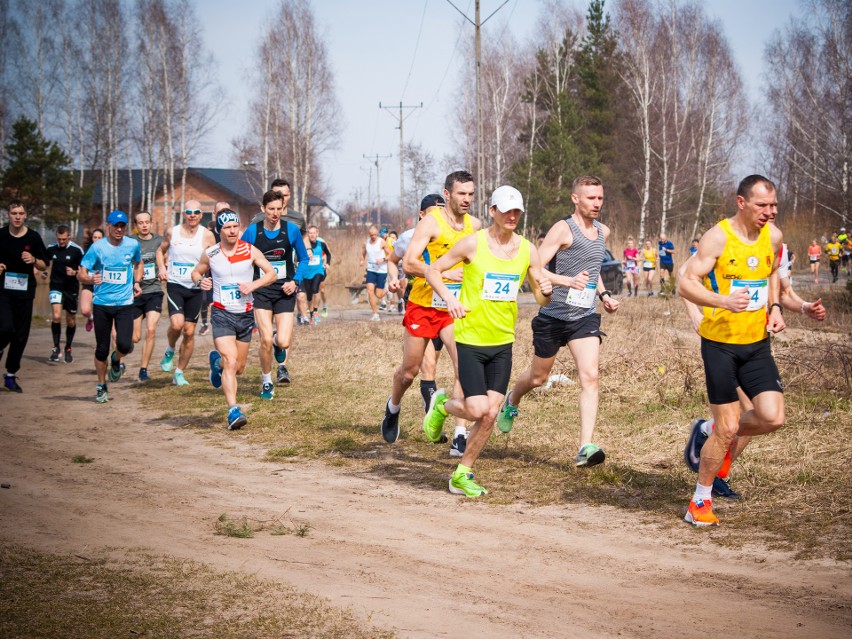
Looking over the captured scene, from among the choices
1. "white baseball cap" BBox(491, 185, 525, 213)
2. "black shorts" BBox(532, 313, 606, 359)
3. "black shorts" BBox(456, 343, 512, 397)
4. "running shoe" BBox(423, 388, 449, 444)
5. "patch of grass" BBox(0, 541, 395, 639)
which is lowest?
"patch of grass" BBox(0, 541, 395, 639)

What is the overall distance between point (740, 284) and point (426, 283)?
3091 millimetres

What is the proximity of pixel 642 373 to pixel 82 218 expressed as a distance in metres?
39.6

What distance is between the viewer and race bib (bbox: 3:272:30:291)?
12.7 m

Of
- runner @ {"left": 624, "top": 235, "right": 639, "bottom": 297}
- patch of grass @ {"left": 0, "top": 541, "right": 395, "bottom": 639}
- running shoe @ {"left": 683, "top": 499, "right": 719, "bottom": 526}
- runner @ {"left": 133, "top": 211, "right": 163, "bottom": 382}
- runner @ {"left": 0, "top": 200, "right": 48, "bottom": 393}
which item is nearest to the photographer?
patch of grass @ {"left": 0, "top": 541, "right": 395, "bottom": 639}

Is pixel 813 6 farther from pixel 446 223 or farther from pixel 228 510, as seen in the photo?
pixel 228 510

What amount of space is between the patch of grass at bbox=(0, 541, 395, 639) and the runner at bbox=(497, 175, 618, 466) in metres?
3.56

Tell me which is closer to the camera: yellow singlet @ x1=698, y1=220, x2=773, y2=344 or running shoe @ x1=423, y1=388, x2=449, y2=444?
yellow singlet @ x1=698, y1=220, x2=773, y2=344

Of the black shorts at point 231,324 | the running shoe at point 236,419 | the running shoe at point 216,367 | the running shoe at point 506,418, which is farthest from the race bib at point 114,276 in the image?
the running shoe at point 506,418

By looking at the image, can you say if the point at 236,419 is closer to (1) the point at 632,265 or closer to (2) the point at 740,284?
(2) the point at 740,284

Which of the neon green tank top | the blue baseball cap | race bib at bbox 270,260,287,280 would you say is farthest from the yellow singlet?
the blue baseball cap

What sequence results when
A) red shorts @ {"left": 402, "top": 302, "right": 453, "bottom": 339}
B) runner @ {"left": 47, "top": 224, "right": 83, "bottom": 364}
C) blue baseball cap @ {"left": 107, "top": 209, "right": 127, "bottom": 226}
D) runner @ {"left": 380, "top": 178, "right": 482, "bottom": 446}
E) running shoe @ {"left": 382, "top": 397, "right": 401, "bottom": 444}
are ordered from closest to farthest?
runner @ {"left": 380, "top": 178, "right": 482, "bottom": 446} < red shorts @ {"left": 402, "top": 302, "right": 453, "bottom": 339} < running shoe @ {"left": 382, "top": 397, "right": 401, "bottom": 444} < blue baseball cap @ {"left": 107, "top": 209, "right": 127, "bottom": 226} < runner @ {"left": 47, "top": 224, "right": 83, "bottom": 364}

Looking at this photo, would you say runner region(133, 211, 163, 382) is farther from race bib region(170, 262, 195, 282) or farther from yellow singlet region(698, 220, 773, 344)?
yellow singlet region(698, 220, 773, 344)

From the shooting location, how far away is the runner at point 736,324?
606 centimetres

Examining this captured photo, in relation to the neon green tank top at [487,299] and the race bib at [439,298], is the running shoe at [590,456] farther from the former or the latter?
Result: the race bib at [439,298]
